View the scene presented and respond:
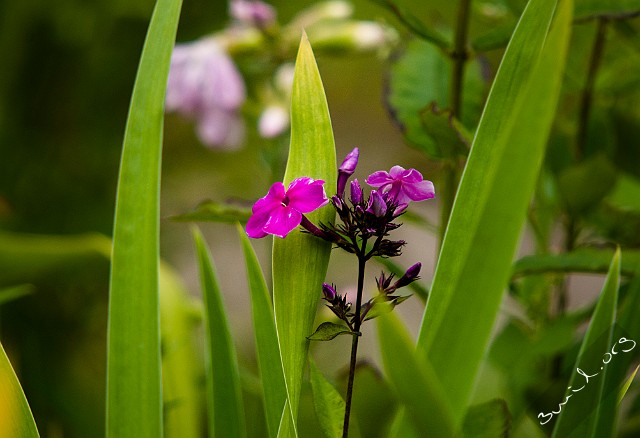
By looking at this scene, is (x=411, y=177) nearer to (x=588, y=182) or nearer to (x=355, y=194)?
(x=355, y=194)

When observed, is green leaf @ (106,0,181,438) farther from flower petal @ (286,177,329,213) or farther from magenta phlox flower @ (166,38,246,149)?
magenta phlox flower @ (166,38,246,149)

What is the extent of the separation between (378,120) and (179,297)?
93 centimetres

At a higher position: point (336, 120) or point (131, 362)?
point (336, 120)

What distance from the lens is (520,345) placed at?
46 centimetres

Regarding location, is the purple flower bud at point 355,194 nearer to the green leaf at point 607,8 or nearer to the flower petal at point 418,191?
the flower petal at point 418,191

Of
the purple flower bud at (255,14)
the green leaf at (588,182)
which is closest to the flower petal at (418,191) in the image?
the green leaf at (588,182)

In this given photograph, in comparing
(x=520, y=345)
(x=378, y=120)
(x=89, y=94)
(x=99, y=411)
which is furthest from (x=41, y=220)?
(x=378, y=120)

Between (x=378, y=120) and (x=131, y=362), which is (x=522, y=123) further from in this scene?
(x=378, y=120)

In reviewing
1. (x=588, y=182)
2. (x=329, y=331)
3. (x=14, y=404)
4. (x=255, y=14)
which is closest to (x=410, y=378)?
(x=329, y=331)

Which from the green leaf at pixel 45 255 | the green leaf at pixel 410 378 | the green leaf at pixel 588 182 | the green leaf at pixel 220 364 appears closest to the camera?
the green leaf at pixel 410 378

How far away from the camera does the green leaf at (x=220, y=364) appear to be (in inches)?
11.2

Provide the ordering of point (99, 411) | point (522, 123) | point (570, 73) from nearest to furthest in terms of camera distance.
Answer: point (522, 123), point (570, 73), point (99, 411)

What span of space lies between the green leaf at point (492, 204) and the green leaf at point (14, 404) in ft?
0.48

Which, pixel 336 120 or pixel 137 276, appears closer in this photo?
pixel 137 276
